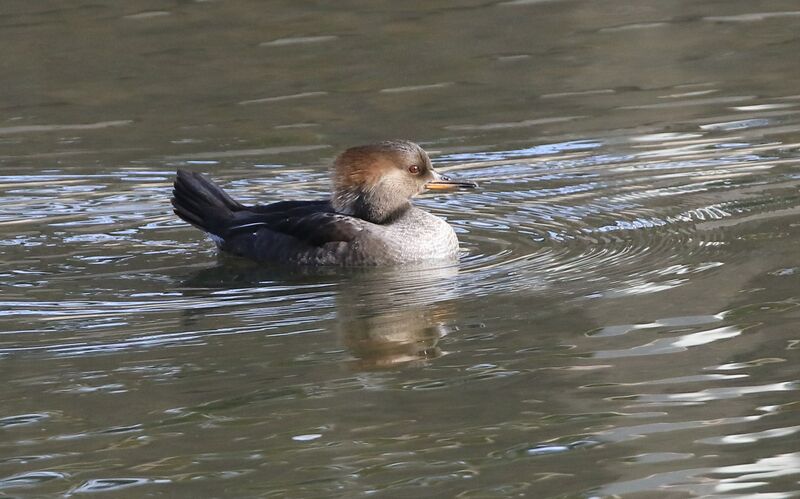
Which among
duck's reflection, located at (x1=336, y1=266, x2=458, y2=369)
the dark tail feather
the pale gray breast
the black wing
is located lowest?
duck's reflection, located at (x1=336, y1=266, x2=458, y2=369)

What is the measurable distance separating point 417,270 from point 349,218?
26.9 inches

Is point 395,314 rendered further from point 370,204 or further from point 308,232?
point 370,204

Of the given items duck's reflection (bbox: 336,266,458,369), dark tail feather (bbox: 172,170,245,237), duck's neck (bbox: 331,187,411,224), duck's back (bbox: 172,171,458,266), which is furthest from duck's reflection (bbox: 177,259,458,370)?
duck's neck (bbox: 331,187,411,224)

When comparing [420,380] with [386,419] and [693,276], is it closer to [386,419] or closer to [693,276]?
[386,419]

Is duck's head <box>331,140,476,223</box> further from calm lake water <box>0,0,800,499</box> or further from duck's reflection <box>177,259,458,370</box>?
duck's reflection <box>177,259,458,370</box>

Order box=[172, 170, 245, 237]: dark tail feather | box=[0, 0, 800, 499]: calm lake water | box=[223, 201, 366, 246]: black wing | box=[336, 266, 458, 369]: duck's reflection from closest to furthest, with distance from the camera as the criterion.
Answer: box=[0, 0, 800, 499]: calm lake water
box=[336, 266, 458, 369]: duck's reflection
box=[223, 201, 366, 246]: black wing
box=[172, 170, 245, 237]: dark tail feather

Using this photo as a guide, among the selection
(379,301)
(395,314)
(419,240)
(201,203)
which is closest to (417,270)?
(419,240)

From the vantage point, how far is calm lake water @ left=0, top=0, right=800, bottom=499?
5.84 m

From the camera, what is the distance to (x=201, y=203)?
10.2 metres

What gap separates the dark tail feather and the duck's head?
2.44 feet

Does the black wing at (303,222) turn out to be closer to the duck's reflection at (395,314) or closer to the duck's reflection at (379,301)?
the duck's reflection at (379,301)

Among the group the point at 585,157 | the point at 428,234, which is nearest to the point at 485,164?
the point at 585,157

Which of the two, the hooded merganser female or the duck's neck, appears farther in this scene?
the duck's neck

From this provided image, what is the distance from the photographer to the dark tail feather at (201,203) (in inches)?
396
